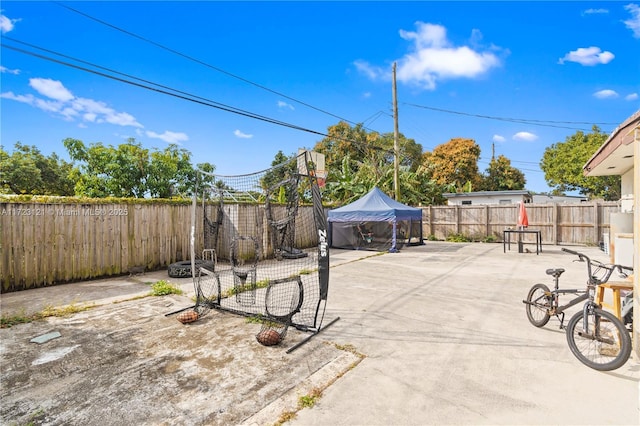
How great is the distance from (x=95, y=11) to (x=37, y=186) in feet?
57.4

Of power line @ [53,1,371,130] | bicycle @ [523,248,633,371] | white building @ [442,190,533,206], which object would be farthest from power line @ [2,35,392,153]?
white building @ [442,190,533,206]

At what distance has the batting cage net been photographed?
146 inches

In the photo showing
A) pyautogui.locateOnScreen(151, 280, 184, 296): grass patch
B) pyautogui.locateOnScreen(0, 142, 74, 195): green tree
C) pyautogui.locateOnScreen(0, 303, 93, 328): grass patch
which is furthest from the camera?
pyautogui.locateOnScreen(0, 142, 74, 195): green tree

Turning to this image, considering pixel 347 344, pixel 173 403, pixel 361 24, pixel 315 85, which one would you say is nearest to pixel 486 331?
pixel 347 344

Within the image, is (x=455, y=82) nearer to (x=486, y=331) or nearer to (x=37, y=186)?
(x=486, y=331)

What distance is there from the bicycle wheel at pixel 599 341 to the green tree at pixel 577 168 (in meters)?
26.1

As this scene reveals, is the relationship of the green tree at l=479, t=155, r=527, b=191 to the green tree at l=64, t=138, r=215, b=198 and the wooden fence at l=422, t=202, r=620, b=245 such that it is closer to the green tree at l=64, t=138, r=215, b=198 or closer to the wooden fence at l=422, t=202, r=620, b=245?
the wooden fence at l=422, t=202, r=620, b=245

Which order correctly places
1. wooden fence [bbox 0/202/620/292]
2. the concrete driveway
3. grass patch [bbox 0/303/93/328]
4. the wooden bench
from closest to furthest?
the concrete driveway → the wooden bench → grass patch [bbox 0/303/93/328] → wooden fence [bbox 0/202/620/292]

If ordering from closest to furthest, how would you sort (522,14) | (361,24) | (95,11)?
(95,11) < (522,14) < (361,24)

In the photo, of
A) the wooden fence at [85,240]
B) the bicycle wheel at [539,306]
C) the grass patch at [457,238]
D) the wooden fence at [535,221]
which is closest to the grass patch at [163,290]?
the wooden fence at [85,240]

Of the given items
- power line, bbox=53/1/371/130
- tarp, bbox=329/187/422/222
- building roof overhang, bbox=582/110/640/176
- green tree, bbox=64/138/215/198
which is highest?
power line, bbox=53/1/371/130

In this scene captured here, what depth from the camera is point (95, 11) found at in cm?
529

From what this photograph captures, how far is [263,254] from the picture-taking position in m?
9.48

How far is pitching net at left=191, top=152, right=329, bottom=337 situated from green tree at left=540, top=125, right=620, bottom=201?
2365 centimetres
